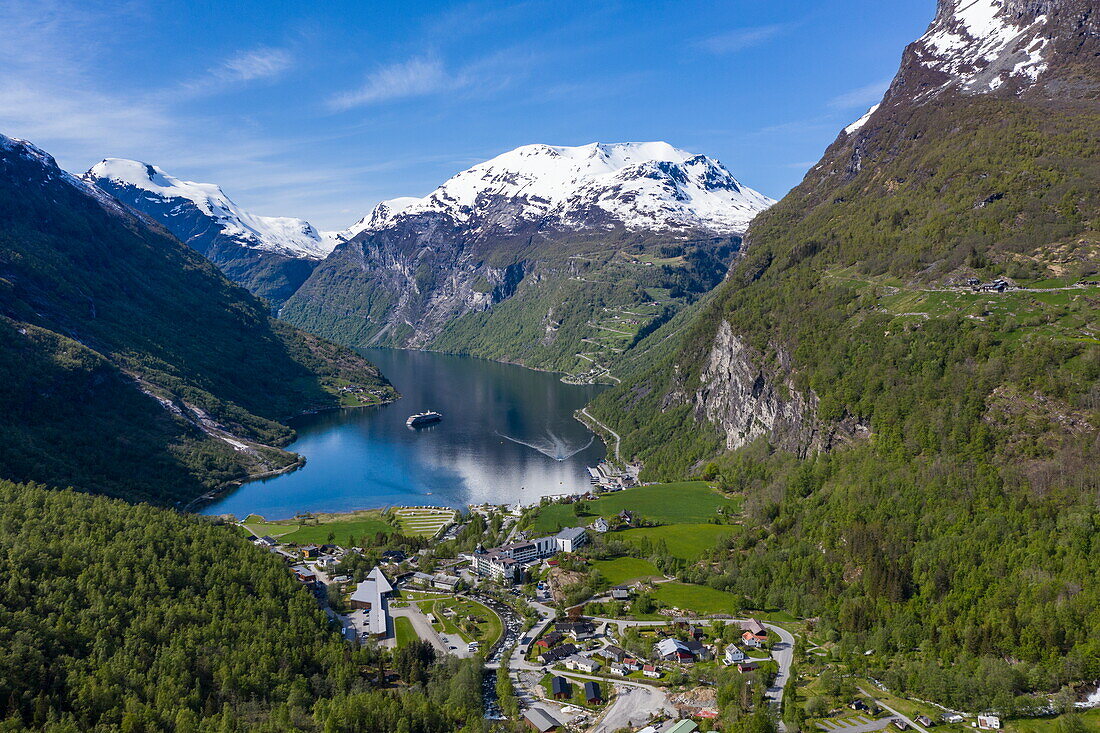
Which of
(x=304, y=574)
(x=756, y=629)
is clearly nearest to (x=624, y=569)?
(x=756, y=629)

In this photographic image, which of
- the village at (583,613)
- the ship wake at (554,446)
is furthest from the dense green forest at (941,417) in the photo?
the ship wake at (554,446)

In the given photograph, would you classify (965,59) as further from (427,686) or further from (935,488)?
(427,686)

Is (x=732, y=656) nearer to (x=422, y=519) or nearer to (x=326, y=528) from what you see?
(x=422, y=519)

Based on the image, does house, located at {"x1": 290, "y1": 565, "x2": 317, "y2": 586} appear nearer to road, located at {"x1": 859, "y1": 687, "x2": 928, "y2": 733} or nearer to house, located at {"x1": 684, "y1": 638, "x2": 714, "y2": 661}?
house, located at {"x1": 684, "y1": 638, "x2": 714, "y2": 661}

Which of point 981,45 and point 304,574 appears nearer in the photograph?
point 304,574

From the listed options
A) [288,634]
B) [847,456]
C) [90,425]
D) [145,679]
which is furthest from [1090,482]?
[90,425]

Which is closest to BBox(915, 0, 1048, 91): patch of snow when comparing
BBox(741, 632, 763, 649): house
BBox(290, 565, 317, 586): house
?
BBox(741, 632, 763, 649): house
